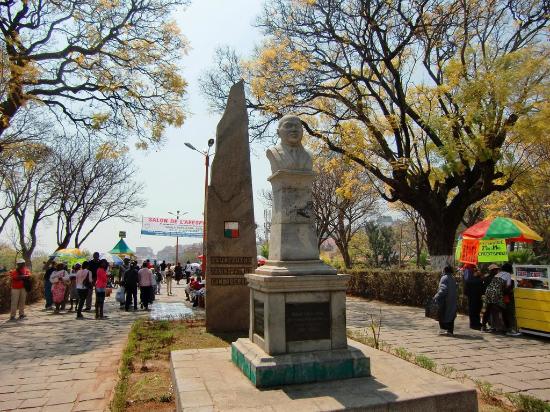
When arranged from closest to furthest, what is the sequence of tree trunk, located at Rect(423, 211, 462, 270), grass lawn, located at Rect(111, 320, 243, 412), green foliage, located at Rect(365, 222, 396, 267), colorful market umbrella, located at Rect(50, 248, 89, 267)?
grass lawn, located at Rect(111, 320, 243, 412) < tree trunk, located at Rect(423, 211, 462, 270) < colorful market umbrella, located at Rect(50, 248, 89, 267) < green foliage, located at Rect(365, 222, 396, 267)

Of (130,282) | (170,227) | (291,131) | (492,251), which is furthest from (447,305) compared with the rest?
(170,227)

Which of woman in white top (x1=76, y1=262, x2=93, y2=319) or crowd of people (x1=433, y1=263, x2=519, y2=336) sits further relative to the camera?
woman in white top (x1=76, y1=262, x2=93, y2=319)

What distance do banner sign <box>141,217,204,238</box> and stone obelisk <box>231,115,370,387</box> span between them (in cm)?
3443

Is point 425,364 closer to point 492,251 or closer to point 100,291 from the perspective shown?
point 492,251

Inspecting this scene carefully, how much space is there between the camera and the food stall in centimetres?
924

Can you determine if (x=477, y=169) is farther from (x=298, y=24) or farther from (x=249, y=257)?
(x=249, y=257)

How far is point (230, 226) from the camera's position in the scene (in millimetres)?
10391

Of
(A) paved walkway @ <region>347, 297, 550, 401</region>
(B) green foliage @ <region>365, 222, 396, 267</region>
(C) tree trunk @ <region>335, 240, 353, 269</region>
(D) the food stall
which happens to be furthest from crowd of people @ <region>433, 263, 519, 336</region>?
(B) green foliage @ <region>365, 222, 396, 267</region>

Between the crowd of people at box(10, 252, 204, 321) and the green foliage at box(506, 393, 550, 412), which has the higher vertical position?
the crowd of people at box(10, 252, 204, 321)

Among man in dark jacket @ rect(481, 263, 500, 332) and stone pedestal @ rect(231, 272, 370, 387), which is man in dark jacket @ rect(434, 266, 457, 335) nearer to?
man in dark jacket @ rect(481, 263, 500, 332)

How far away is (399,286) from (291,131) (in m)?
12.5

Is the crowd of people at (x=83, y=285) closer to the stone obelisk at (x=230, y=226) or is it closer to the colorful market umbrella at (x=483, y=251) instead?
the stone obelisk at (x=230, y=226)

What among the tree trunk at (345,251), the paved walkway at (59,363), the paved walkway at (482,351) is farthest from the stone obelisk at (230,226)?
the tree trunk at (345,251)

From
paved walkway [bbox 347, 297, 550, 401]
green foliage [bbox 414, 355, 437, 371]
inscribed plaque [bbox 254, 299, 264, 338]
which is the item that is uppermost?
inscribed plaque [bbox 254, 299, 264, 338]
